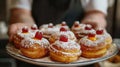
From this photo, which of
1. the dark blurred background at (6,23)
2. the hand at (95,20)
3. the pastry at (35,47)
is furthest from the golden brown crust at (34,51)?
the dark blurred background at (6,23)

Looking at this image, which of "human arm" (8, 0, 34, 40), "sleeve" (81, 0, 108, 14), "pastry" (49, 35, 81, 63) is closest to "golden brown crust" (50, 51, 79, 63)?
"pastry" (49, 35, 81, 63)

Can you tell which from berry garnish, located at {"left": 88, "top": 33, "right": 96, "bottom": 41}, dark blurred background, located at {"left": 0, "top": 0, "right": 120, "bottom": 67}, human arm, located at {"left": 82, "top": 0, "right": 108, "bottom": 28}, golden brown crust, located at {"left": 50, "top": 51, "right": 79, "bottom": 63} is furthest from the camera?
dark blurred background, located at {"left": 0, "top": 0, "right": 120, "bottom": 67}

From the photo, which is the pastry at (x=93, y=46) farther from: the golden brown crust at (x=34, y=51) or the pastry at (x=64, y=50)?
the golden brown crust at (x=34, y=51)

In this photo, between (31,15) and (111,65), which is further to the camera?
(31,15)

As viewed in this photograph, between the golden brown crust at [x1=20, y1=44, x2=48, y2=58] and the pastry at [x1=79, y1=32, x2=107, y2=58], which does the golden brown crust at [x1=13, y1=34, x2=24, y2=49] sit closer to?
the golden brown crust at [x1=20, y1=44, x2=48, y2=58]

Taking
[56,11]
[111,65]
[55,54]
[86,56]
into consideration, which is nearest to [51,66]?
[55,54]

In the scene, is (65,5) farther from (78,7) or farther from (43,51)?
(43,51)

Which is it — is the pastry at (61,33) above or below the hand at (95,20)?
above

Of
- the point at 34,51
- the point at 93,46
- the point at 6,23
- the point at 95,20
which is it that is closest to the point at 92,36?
the point at 93,46
